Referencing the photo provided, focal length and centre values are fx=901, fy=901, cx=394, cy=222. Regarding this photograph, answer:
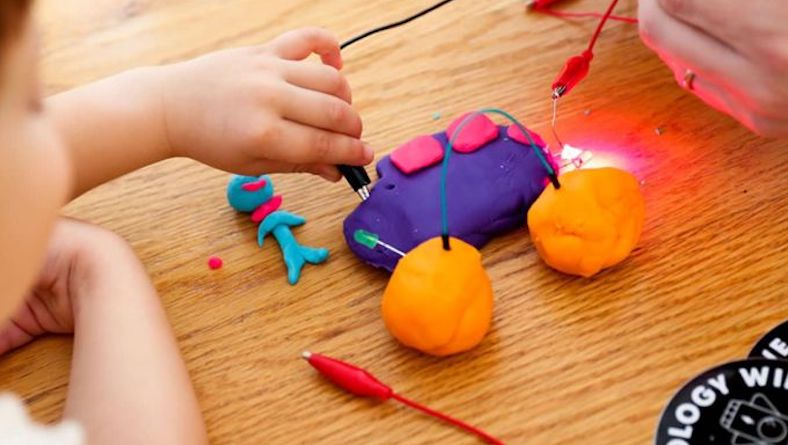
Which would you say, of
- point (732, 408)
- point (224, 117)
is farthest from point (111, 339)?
point (732, 408)

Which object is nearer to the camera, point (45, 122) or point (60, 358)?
point (45, 122)

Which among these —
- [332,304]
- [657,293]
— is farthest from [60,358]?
[657,293]

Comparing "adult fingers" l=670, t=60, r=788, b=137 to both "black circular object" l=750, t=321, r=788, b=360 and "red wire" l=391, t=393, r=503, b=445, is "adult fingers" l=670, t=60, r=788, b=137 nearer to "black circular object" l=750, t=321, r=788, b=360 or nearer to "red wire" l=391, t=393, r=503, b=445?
"black circular object" l=750, t=321, r=788, b=360

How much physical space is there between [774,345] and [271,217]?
0.36 metres

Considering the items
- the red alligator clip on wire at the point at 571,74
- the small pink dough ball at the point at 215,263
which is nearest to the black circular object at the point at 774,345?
the red alligator clip on wire at the point at 571,74

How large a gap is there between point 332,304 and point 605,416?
7.8 inches

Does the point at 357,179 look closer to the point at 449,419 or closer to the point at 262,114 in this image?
the point at 262,114

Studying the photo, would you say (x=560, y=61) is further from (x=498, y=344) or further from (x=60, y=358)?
(x=60, y=358)

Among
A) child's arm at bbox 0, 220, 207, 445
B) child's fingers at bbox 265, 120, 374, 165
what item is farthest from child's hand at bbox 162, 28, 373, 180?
child's arm at bbox 0, 220, 207, 445

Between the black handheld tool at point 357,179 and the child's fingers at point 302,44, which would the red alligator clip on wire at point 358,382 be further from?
the child's fingers at point 302,44

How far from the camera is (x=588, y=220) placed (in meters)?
0.58

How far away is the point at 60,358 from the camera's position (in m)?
0.62

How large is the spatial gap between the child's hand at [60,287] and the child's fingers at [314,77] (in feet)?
0.58

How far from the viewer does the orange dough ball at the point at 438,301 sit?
1.81 feet
